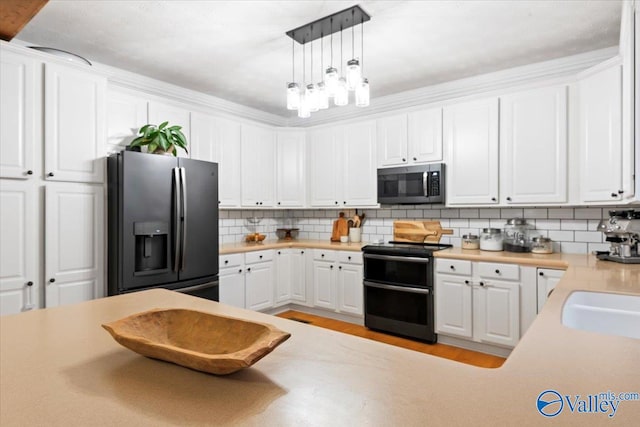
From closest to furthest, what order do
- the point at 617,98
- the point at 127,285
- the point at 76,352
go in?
the point at 76,352 < the point at 617,98 < the point at 127,285

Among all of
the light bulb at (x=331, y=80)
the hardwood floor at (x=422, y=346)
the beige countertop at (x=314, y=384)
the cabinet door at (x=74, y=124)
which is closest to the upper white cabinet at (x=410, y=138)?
the light bulb at (x=331, y=80)

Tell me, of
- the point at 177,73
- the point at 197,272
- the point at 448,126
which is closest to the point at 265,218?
the point at 197,272

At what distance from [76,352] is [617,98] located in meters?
3.20

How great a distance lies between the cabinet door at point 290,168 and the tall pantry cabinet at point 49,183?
2111 millimetres

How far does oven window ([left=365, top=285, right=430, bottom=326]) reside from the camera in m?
3.32

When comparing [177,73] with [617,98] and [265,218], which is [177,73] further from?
[617,98]

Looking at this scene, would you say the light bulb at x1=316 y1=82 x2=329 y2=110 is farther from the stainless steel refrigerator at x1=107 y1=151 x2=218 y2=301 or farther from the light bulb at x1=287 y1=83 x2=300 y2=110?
the stainless steel refrigerator at x1=107 y1=151 x2=218 y2=301

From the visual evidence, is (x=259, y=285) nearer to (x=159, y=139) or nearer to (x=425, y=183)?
(x=159, y=139)

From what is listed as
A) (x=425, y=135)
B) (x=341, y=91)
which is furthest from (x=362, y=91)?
(x=425, y=135)

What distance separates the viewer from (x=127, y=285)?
8.77 ft

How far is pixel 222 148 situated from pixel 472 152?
247 cm

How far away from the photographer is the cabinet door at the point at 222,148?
3.68 m

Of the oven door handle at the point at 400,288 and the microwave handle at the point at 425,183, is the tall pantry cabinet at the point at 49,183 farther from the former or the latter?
the microwave handle at the point at 425,183

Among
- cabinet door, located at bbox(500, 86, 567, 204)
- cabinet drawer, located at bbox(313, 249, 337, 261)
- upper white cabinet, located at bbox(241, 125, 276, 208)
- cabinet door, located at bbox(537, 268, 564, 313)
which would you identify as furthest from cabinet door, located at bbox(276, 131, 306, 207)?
cabinet door, located at bbox(537, 268, 564, 313)
